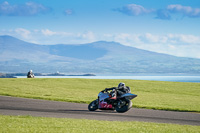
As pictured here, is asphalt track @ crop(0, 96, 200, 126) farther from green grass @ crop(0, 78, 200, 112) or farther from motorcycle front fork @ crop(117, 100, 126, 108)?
green grass @ crop(0, 78, 200, 112)

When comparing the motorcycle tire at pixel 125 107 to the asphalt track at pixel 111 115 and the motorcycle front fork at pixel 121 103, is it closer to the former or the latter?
the motorcycle front fork at pixel 121 103

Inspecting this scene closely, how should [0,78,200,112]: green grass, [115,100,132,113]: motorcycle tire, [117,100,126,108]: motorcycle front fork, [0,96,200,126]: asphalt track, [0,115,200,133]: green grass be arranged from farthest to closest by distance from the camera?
[0,78,200,112]: green grass, [117,100,126,108]: motorcycle front fork, [115,100,132,113]: motorcycle tire, [0,96,200,126]: asphalt track, [0,115,200,133]: green grass

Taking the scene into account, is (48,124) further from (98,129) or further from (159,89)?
(159,89)

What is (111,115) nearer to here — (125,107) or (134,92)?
(125,107)

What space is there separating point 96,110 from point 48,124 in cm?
888

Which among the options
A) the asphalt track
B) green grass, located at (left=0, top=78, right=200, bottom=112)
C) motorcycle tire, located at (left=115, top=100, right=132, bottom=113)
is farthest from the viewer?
green grass, located at (left=0, top=78, right=200, bottom=112)

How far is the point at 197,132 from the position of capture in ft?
44.8

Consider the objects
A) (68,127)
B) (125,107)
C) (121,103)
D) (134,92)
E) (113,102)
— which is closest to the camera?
(68,127)

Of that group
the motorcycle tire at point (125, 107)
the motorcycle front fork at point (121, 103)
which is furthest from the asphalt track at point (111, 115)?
the motorcycle front fork at point (121, 103)

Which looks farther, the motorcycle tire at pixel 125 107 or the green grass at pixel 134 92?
the green grass at pixel 134 92

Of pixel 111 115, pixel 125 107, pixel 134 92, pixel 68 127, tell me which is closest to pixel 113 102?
pixel 125 107

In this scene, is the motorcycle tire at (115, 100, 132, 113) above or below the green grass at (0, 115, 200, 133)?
above

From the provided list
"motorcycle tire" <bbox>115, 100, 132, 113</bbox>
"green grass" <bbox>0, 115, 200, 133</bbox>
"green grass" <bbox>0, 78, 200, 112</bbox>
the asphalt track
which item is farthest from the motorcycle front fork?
"green grass" <bbox>0, 115, 200, 133</bbox>

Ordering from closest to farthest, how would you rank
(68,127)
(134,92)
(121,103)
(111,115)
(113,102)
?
(68,127), (111,115), (121,103), (113,102), (134,92)
